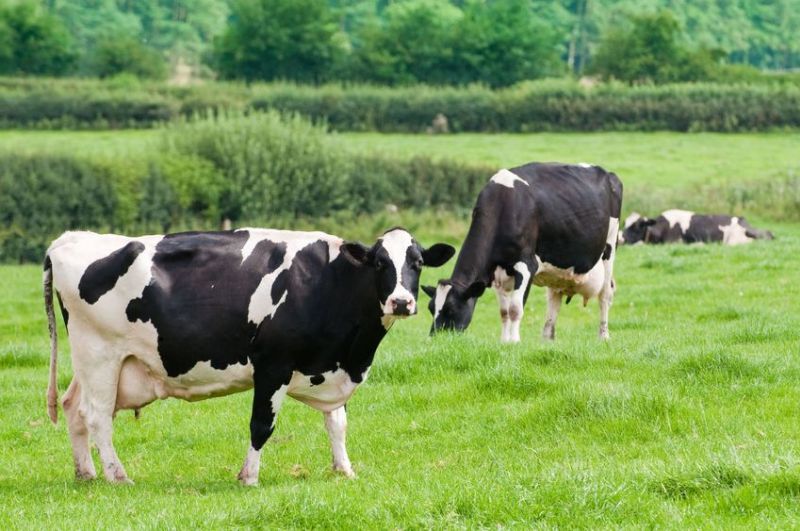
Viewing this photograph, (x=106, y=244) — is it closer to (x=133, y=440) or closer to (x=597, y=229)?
(x=133, y=440)

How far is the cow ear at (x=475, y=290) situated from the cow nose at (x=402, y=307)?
6.35 m

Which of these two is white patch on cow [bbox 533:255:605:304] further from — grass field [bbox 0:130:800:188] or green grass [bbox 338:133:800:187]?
green grass [bbox 338:133:800:187]

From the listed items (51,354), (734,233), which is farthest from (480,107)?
(51,354)

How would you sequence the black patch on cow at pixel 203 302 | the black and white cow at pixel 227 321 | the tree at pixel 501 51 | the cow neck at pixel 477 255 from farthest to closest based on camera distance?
the tree at pixel 501 51
the cow neck at pixel 477 255
the black patch on cow at pixel 203 302
the black and white cow at pixel 227 321

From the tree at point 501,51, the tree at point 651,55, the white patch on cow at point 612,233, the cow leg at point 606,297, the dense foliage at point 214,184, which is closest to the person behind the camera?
the cow leg at point 606,297

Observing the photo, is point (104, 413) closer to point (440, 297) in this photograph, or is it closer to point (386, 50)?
point (440, 297)

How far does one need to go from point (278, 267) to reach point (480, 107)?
223 ft

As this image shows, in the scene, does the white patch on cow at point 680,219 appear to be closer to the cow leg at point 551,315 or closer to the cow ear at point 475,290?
the cow leg at point 551,315

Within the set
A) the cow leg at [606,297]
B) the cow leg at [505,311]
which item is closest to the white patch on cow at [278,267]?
the cow leg at [505,311]

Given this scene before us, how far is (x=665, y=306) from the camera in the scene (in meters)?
21.2

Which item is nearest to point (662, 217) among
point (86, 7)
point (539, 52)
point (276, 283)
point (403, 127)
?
point (276, 283)

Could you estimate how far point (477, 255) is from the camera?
52.7 ft

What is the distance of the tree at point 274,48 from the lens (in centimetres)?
11312

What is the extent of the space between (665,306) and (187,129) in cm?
3457
